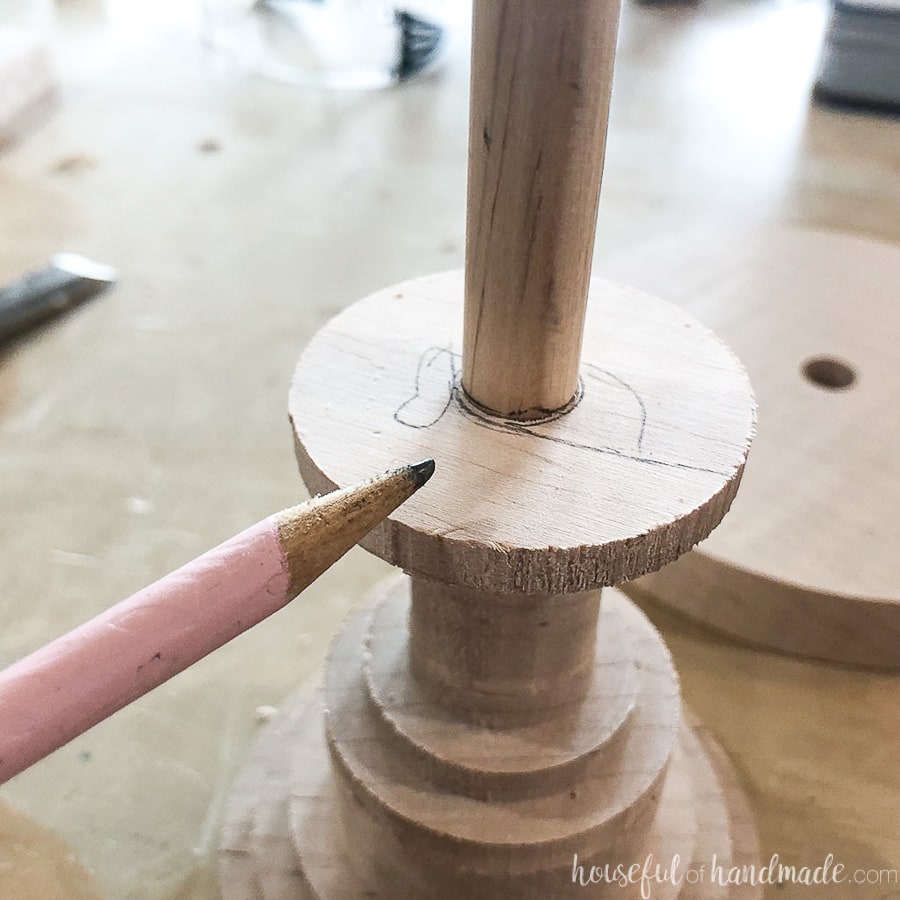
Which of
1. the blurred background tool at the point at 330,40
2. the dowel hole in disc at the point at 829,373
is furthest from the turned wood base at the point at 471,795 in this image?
the blurred background tool at the point at 330,40

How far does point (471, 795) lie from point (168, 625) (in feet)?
1.13

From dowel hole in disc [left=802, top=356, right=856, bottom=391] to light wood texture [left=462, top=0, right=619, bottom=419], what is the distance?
67 cm

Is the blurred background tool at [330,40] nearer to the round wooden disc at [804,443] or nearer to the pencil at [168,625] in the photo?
the round wooden disc at [804,443]

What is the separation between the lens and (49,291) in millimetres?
1298

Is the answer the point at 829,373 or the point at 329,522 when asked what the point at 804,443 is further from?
the point at 329,522

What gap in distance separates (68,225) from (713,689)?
1.23m

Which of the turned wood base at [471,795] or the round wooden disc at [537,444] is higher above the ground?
the round wooden disc at [537,444]

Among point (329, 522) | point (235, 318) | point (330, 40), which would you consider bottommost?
point (235, 318)

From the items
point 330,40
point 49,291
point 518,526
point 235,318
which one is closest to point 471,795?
point 518,526

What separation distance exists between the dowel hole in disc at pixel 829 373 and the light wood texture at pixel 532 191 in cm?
67

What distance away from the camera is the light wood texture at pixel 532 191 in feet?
1.32

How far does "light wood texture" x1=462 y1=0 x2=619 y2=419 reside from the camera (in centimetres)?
40

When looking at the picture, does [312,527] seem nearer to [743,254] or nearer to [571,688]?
[571,688]

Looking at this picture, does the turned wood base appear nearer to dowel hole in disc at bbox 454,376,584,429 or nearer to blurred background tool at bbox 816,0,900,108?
dowel hole in disc at bbox 454,376,584,429
